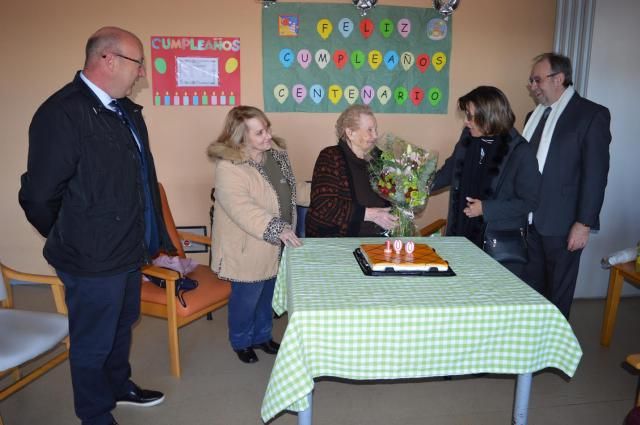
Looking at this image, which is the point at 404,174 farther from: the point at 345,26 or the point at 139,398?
the point at 345,26

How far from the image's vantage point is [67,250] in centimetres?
219

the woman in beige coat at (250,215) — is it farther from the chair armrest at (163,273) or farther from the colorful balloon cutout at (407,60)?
the colorful balloon cutout at (407,60)

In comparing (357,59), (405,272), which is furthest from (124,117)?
(357,59)

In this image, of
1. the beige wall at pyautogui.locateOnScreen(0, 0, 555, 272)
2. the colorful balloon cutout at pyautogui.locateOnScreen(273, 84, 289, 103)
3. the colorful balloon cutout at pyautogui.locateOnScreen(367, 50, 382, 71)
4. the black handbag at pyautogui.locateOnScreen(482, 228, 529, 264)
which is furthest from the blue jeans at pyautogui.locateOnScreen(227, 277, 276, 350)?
the colorful balloon cutout at pyautogui.locateOnScreen(367, 50, 382, 71)

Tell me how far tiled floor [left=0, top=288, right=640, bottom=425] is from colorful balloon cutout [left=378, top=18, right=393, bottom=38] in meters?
2.60

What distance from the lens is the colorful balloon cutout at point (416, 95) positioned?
431cm

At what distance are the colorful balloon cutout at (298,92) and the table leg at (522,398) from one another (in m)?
2.84

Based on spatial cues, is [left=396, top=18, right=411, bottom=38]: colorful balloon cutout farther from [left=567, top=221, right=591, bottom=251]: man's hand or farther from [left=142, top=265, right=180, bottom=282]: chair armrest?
[left=142, top=265, right=180, bottom=282]: chair armrest

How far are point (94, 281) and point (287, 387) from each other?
101 centimetres

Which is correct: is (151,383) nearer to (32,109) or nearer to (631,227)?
(32,109)

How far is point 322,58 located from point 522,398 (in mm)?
2974

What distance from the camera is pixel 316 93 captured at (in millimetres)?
4211

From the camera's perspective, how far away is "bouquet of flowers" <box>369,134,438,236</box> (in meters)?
2.38

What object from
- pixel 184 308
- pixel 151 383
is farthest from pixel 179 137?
pixel 151 383
